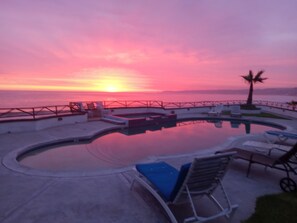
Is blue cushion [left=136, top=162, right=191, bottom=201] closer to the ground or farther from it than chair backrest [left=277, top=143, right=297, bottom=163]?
closer to the ground

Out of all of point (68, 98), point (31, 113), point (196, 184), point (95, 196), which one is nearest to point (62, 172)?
point (95, 196)

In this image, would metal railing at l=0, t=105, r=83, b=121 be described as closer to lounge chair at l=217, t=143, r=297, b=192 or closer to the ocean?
lounge chair at l=217, t=143, r=297, b=192

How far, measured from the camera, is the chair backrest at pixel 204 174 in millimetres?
2621

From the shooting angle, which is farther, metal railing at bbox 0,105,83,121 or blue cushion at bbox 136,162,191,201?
metal railing at bbox 0,105,83,121

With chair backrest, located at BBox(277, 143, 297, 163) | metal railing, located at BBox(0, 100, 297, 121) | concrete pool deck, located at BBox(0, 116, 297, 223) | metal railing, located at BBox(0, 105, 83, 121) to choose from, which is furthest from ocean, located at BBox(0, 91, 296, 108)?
concrete pool deck, located at BBox(0, 116, 297, 223)

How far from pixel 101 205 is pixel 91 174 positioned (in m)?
1.40

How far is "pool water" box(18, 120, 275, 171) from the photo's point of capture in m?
6.16

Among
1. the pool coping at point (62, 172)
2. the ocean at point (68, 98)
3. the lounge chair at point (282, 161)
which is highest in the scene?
the lounge chair at point (282, 161)

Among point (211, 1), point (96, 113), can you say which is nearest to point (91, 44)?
point (96, 113)

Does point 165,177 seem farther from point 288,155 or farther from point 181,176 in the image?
point 288,155

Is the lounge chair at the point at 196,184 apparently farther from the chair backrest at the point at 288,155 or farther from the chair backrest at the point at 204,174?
the chair backrest at the point at 288,155

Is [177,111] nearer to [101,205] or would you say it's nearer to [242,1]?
[242,1]

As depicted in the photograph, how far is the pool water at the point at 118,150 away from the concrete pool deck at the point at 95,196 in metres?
1.43

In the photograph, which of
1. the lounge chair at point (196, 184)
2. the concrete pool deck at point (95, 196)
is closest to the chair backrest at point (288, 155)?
the concrete pool deck at point (95, 196)
